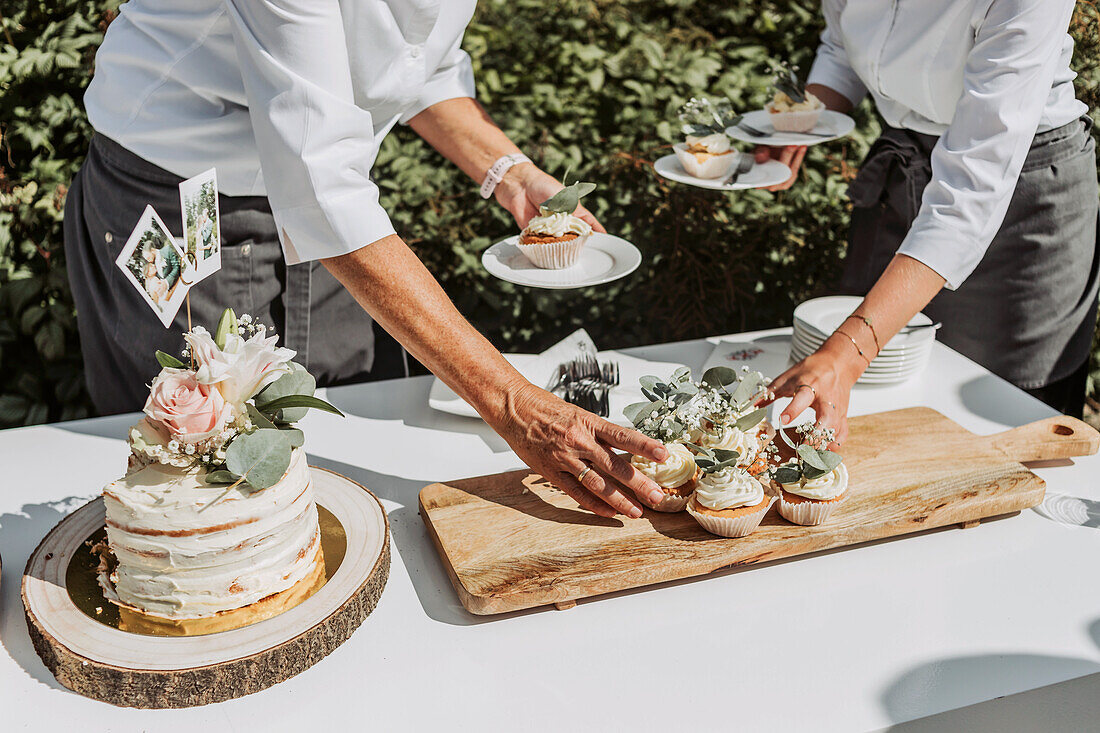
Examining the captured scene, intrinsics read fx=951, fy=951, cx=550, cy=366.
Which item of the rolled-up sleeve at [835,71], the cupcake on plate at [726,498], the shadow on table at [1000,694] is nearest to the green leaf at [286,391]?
the cupcake on plate at [726,498]

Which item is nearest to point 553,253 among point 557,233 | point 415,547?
point 557,233

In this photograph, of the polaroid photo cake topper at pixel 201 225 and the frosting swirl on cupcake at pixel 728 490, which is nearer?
the polaroid photo cake topper at pixel 201 225

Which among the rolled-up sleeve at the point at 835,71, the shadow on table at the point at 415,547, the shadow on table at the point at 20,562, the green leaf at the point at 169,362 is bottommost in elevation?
the shadow on table at the point at 20,562

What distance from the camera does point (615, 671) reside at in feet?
3.96

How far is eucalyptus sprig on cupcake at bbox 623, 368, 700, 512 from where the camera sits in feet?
4.72

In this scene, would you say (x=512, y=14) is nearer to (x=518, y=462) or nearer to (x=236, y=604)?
(x=518, y=462)

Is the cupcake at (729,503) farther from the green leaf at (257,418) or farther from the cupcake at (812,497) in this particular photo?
the green leaf at (257,418)

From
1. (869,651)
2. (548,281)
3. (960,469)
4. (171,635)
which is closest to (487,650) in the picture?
(171,635)

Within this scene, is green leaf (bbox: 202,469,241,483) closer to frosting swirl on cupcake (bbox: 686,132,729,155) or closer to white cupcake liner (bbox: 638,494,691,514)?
white cupcake liner (bbox: 638,494,691,514)

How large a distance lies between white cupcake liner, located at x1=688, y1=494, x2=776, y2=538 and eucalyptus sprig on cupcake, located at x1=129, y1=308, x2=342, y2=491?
1.82ft

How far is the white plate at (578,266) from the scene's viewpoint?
1.69 m

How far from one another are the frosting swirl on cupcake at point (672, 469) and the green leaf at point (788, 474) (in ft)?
0.42

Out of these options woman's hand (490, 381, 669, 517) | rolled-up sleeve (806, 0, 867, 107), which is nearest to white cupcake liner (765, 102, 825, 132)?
rolled-up sleeve (806, 0, 867, 107)

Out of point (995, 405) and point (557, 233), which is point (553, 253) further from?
point (995, 405)
